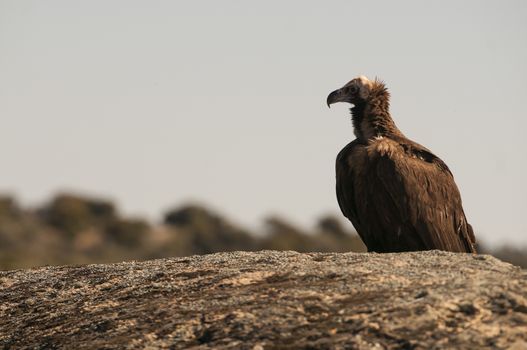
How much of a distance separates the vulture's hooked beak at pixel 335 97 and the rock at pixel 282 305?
4.67 meters

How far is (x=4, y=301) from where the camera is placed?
1144 cm

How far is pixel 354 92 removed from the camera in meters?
15.9

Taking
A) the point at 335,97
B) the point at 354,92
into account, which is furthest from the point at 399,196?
the point at 335,97

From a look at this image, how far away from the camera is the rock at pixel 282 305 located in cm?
865

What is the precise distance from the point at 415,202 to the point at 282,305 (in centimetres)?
483

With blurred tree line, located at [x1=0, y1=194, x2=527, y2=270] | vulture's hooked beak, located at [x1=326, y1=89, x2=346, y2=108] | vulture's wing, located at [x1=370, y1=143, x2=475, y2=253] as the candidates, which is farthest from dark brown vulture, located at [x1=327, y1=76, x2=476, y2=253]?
blurred tree line, located at [x1=0, y1=194, x2=527, y2=270]

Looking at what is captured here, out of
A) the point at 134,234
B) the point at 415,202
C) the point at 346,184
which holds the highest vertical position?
the point at 134,234

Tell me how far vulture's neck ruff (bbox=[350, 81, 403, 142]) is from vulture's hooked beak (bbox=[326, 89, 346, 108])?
280mm

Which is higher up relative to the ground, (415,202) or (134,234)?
(134,234)

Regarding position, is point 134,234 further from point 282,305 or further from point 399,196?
point 282,305

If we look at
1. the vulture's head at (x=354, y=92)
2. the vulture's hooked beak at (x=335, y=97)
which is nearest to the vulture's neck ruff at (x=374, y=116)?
the vulture's head at (x=354, y=92)

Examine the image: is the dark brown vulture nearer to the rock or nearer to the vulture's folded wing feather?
the vulture's folded wing feather

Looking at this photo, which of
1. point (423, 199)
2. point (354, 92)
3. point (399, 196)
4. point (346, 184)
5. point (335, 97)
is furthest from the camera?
point (335, 97)

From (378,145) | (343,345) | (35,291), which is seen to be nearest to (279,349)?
(343,345)
